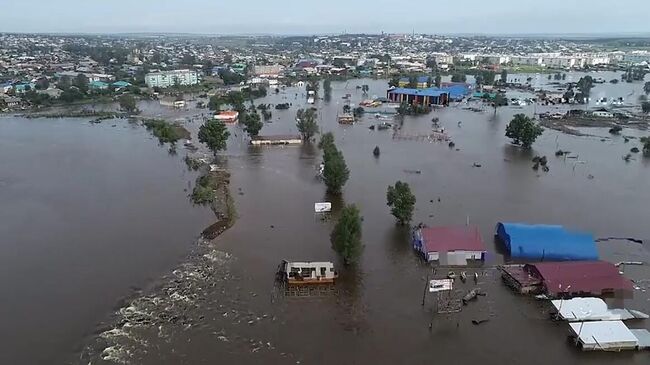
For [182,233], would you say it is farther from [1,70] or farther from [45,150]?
[1,70]

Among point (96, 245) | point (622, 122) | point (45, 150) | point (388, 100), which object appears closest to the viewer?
point (96, 245)

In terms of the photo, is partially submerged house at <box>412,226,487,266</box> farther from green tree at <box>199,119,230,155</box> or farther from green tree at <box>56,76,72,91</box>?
green tree at <box>56,76,72,91</box>

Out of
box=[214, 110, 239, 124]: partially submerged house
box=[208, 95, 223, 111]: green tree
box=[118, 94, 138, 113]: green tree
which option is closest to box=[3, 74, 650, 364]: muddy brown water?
box=[214, 110, 239, 124]: partially submerged house

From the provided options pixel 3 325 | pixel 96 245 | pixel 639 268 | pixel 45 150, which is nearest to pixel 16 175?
pixel 45 150

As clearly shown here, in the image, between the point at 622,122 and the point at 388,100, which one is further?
the point at 388,100

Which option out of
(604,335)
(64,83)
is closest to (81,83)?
(64,83)

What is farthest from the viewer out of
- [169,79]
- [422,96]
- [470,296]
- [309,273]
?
[169,79]

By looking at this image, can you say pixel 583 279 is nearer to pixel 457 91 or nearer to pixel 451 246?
pixel 451 246
